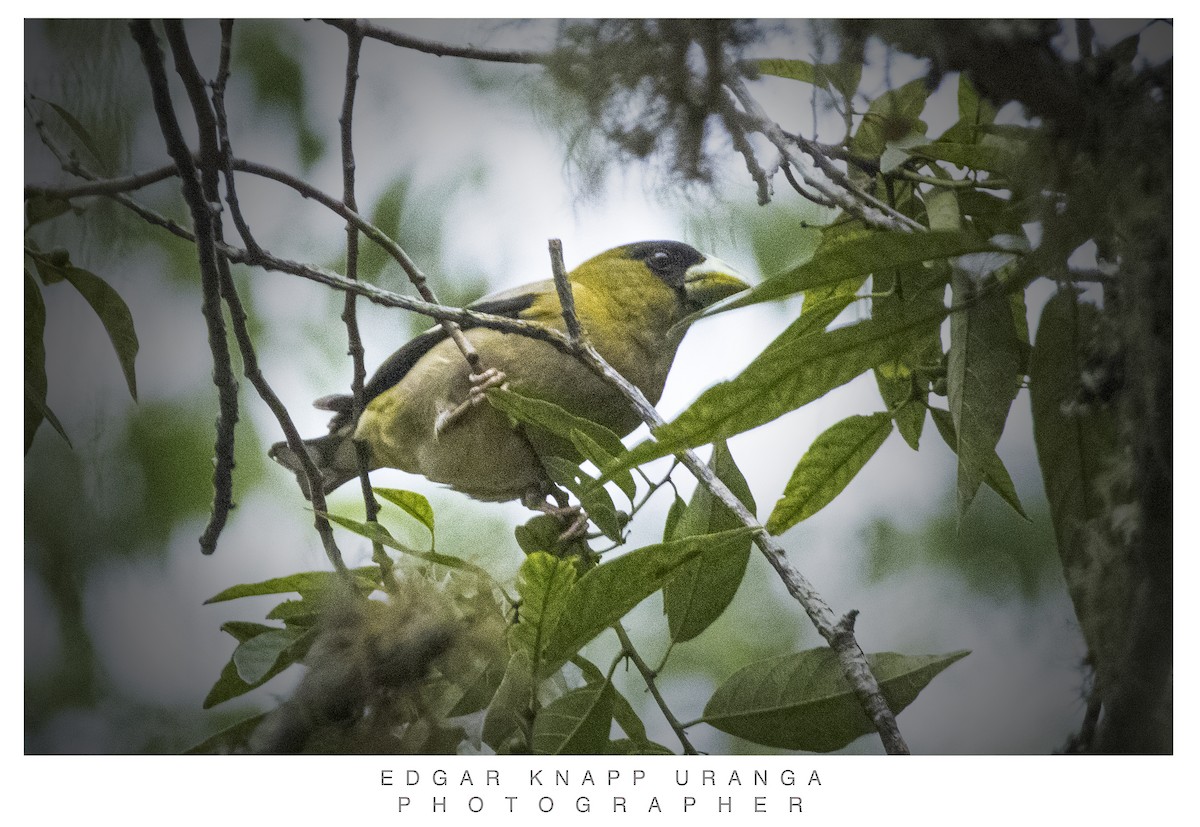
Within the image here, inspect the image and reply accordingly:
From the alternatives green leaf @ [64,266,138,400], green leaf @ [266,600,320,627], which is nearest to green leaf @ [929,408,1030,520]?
green leaf @ [266,600,320,627]

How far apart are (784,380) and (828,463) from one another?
25 cm

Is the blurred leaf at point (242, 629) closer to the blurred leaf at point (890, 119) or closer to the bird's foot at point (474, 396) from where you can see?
the bird's foot at point (474, 396)

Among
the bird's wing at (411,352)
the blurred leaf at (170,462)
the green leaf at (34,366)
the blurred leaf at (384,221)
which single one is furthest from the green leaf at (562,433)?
the green leaf at (34,366)

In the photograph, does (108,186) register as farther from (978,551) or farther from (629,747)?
(978,551)

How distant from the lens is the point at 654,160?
128 cm

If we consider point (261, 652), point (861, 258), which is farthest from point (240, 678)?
point (861, 258)

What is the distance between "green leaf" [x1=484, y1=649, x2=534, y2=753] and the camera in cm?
113

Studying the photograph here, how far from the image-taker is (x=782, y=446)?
1238mm

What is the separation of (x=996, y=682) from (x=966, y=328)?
1.52 feet

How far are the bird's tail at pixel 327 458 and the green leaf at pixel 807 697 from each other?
525 mm

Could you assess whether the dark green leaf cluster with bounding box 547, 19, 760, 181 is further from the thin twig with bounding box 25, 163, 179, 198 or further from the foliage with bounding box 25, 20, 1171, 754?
the thin twig with bounding box 25, 163, 179, 198

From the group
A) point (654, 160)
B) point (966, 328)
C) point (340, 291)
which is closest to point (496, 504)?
point (340, 291)

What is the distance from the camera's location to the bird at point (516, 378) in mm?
1244
